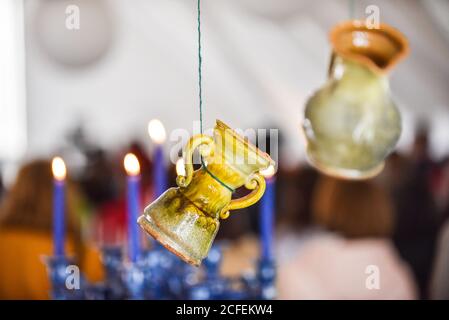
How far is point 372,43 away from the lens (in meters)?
0.90

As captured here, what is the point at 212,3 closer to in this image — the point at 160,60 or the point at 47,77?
the point at 160,60

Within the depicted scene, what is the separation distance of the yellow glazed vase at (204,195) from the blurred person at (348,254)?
43.2 inches

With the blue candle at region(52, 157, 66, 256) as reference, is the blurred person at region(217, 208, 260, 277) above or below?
→ below

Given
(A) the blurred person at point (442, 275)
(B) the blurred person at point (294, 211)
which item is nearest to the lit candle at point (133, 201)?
(A) the blurred person at point (442, 275)

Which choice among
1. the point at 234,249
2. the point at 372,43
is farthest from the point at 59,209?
the point at 234,249

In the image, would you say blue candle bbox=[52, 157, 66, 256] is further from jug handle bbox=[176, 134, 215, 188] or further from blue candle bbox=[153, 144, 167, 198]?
jug handle bbox=[176, 134, 215, 188]

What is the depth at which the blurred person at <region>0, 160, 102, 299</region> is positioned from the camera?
1.74 meters

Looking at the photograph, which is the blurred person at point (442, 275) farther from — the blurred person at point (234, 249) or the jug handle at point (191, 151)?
the jug handle at point (191, 151)

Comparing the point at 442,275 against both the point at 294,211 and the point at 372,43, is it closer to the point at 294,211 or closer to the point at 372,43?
the point at 294,211

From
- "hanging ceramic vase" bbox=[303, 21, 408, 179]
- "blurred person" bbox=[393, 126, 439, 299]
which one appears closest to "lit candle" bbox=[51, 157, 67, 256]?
"hanging ceramic vase" bbox=[303, 21, 408, 179]

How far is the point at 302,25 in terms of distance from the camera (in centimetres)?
454

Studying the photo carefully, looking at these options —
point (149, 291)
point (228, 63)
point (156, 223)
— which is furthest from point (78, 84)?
point (156, 223)

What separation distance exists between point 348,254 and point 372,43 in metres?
1.07

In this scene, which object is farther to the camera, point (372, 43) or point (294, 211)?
point (294, 211)
